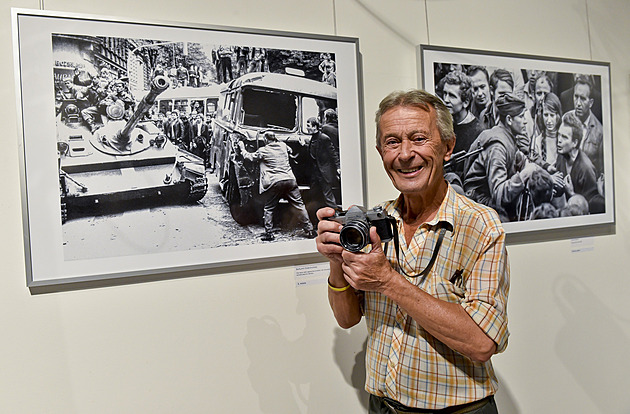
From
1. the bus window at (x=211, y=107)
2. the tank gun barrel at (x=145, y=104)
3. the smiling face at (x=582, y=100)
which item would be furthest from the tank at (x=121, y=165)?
the smiling face at (x=582, y=100)

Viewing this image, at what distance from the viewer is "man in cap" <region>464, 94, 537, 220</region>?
1.67 metres

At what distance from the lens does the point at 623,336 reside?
1.95m

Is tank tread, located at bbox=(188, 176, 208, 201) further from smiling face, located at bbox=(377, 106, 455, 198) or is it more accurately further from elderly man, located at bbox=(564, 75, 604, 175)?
elderly man, located at bbox=(564, 75, 604, 175)

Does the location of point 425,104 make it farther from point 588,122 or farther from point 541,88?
point 588,122

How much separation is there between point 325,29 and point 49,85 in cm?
80

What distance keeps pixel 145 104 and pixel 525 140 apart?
1.31 m

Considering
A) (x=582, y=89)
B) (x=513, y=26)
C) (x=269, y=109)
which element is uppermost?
(x=513, y=26)

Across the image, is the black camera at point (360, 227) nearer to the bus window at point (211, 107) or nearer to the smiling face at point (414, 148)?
the smiling face at point (414, 148)

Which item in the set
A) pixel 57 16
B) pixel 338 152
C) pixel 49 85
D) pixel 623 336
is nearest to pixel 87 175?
pixel 49 85

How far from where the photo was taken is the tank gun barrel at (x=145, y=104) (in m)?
1.28

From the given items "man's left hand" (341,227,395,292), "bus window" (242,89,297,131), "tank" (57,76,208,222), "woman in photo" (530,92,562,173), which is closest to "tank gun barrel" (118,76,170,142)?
"tank" (57,76,208,222)

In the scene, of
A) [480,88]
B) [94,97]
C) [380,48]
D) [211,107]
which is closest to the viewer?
[94,97]

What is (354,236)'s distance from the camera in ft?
3.36

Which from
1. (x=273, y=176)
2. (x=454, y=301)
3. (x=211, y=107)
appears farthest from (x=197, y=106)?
(x=454, y=301)
